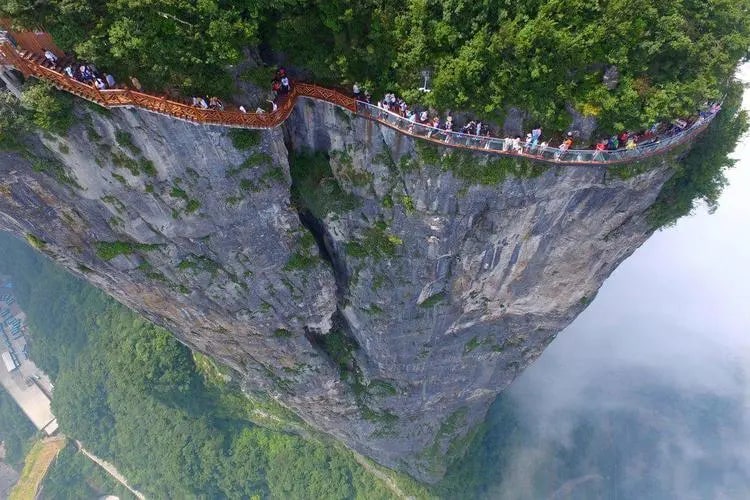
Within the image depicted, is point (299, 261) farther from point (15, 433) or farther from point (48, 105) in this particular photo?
point (15, 433)

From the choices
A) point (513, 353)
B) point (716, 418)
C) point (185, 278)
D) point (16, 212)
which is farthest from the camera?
point (716, 418)

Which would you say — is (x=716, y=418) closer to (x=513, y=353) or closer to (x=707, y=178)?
(x=513, y=353)

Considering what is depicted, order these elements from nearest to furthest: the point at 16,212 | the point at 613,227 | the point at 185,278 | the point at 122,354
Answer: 1. the point at 16,212
2. the point at 613,227
3. the point at 185,278
4. the point at 122,354

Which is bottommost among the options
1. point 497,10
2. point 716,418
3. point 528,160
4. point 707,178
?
point 716,418

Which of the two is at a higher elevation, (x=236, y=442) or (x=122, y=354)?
(x=122, y=354)

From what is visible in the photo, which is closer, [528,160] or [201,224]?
[528,160]

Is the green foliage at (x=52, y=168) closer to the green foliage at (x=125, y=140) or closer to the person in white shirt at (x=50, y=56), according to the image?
the green foliage at (x=125, y=140)

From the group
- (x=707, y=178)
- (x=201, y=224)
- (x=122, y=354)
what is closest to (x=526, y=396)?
(x=707, y=178)
